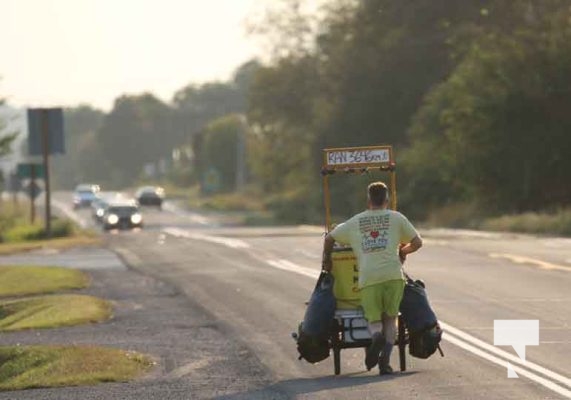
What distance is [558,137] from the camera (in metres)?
59.0

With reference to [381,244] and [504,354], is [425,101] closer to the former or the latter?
[504,354]

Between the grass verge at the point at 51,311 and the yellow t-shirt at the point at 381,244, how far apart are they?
871 cm

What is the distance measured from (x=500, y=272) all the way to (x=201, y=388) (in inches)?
607

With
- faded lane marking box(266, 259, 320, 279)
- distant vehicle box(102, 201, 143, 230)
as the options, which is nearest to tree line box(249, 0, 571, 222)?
distant vehicle box(102, 201, 143, 230)

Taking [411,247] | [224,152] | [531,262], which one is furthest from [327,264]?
[224,152]

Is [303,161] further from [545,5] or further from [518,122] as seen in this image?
[518,122]

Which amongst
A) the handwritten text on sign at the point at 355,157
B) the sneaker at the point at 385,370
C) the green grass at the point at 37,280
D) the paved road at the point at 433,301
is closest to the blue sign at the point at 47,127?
the paved road at the point at 433,301

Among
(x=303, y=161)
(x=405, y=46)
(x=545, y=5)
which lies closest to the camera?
(x=545, y=5)

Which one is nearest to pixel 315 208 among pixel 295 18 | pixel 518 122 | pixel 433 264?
pixel 295 18

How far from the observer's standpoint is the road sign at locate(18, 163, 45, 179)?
6744 centimetres

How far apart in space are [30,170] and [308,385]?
54.1 m

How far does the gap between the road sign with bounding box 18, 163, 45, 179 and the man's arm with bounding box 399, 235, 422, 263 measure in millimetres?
52617

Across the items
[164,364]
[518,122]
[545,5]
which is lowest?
A: [164,364]

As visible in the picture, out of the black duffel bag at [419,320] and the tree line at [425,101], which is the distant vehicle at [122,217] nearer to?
the tree line at [425,101]
